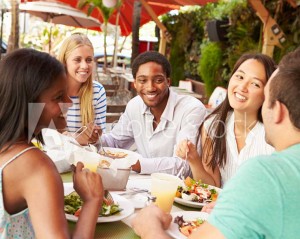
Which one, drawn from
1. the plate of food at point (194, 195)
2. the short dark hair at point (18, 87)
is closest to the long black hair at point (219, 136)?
the plate of food at point (194, 195)

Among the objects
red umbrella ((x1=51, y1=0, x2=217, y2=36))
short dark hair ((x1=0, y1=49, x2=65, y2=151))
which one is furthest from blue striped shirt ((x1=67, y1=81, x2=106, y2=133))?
red umbrella ((x1=51, y1=0, x2=217, y2=36))

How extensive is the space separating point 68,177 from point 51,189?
0.98 metres

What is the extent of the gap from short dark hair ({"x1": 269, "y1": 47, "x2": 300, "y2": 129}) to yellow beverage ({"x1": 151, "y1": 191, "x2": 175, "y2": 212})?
799mm

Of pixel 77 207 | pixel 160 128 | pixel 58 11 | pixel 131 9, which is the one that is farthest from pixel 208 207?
pixel 131 9

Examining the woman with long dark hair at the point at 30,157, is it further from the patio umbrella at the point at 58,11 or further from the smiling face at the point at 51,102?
the patio umbrella at the point at 58,11

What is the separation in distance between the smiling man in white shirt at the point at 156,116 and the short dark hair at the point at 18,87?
5.28 feet

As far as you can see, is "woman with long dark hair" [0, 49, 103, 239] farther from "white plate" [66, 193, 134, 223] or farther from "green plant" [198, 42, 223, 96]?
"green plant" [198, 42, 223, 96]

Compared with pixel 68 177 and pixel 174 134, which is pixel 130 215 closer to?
pixel 68 177

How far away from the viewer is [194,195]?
Answer: 6.99 feet

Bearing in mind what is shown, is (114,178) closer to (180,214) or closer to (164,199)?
(164,199)

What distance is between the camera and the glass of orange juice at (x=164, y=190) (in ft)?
6.22

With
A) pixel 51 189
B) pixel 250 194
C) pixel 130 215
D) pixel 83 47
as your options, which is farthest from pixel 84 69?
pixel 250 194

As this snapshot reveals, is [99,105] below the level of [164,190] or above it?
above

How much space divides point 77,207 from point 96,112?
2.00 m
